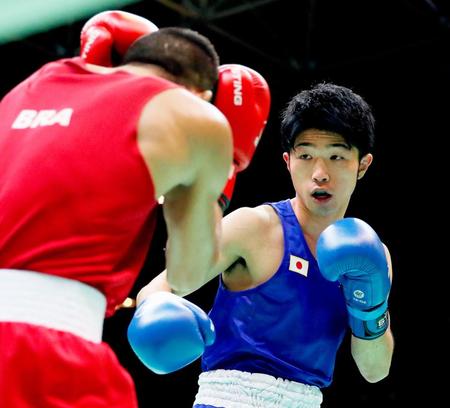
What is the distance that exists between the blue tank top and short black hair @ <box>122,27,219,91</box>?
37.8 inches

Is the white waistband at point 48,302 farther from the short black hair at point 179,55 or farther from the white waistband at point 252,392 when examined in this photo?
the white waistband at point 252,392

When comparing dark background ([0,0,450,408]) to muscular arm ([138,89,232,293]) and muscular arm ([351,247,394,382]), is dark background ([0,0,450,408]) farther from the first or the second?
muscular arm ([138,89,232,293])

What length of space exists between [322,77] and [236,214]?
168 inches

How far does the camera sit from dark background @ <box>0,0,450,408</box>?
5.87 meters

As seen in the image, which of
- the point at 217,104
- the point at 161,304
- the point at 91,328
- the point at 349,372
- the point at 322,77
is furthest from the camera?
the point at 349,372

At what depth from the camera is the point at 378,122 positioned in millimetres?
6996

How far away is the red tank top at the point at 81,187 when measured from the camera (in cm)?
141

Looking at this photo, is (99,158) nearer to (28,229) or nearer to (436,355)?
(28,229)

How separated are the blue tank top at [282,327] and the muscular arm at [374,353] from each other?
0.18 m

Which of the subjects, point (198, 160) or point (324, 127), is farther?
point (324, 127)

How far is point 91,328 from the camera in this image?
1405 mm

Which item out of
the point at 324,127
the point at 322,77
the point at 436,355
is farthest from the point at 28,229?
the point at 436,355

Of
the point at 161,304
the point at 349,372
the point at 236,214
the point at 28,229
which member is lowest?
the point at 349,372

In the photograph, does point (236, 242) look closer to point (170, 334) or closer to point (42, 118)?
point (170, 334)
